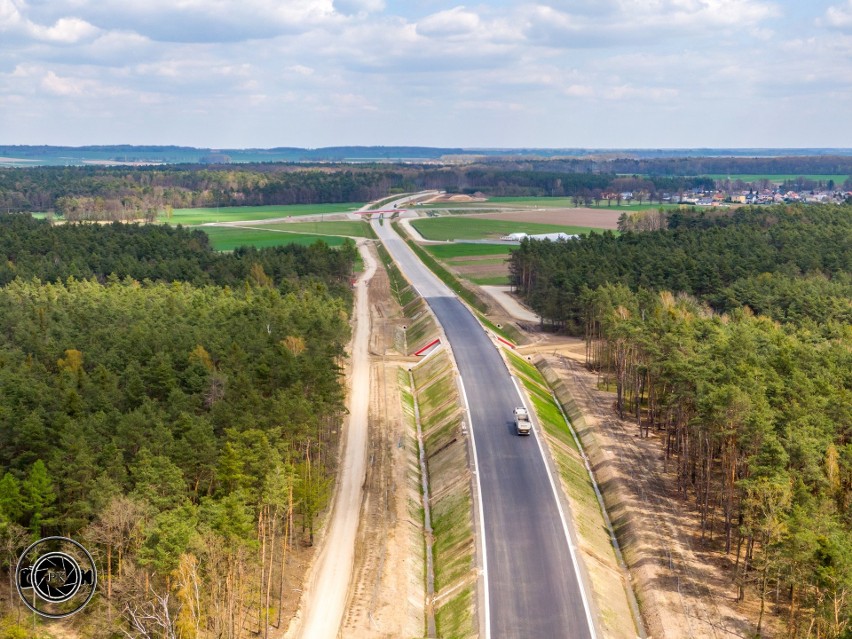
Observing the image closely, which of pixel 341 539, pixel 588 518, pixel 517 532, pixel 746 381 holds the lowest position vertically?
pixel 341 539

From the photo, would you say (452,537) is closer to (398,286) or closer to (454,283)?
(454,283)

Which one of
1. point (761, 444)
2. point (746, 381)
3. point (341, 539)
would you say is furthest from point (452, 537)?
point (746, 381)

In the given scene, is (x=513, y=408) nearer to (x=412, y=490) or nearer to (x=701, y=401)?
(x=412, y=490)

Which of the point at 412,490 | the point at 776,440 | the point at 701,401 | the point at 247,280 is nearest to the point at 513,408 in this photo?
the point at 412,490

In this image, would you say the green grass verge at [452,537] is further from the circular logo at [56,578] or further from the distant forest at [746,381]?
the circular logo at [56,578]

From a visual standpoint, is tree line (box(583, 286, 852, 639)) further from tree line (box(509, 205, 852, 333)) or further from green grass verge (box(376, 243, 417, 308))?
green grass verge (box(376, 243, 417, 308))

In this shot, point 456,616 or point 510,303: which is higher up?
point 510,303
